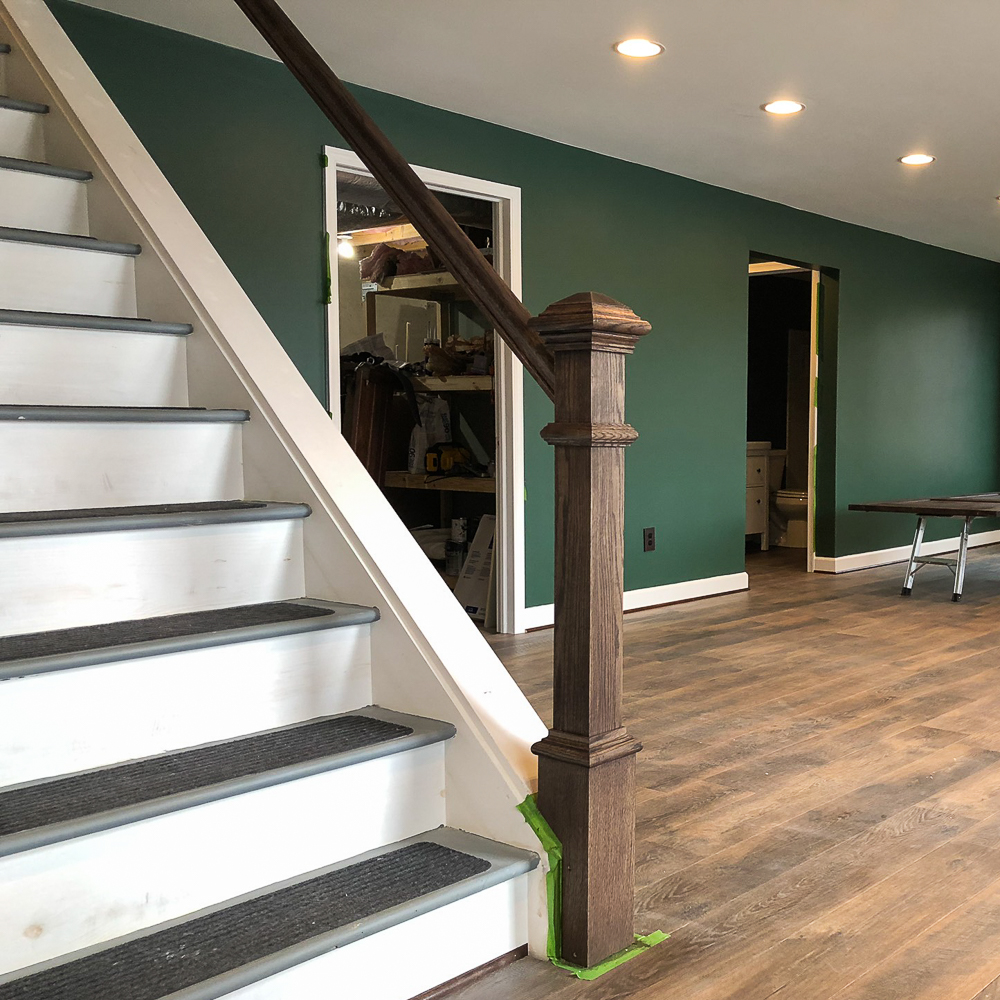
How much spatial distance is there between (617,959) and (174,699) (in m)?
0.86

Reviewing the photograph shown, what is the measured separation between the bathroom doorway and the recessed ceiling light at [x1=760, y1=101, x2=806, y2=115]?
401 centimetres

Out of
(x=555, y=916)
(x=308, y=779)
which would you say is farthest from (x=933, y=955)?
(x=308, y=779)

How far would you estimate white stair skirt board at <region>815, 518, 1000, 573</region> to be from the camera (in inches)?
284

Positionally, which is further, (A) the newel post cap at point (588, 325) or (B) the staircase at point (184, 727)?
(A) the newel post cap at point (588, 325)

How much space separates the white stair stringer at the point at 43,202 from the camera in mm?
2547

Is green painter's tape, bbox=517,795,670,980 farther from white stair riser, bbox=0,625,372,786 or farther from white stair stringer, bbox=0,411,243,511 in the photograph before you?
white stair stringer, bbox=0,411,243,511

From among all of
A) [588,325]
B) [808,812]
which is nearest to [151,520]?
[588,325]

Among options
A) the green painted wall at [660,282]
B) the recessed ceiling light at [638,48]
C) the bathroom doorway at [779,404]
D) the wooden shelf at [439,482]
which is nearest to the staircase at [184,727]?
the green painted wall at [660,282]

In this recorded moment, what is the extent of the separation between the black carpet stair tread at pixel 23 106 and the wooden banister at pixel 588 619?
1.65 meters

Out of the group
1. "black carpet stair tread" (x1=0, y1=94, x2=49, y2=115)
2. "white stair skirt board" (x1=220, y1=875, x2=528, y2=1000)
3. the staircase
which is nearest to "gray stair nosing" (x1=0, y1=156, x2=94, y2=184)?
"black carpet stair tread" (x1=0, y1=94, x2=49, y2=115)

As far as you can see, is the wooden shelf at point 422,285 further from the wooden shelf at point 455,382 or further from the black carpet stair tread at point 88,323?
the black carpet stair tread at point 88,323

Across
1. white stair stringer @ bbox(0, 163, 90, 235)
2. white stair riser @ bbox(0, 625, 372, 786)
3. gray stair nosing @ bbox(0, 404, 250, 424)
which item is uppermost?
white stair stringer @ bbox(0, 163, 90, 235)

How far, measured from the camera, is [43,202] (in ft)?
8.54

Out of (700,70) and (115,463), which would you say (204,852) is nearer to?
(115,463)
